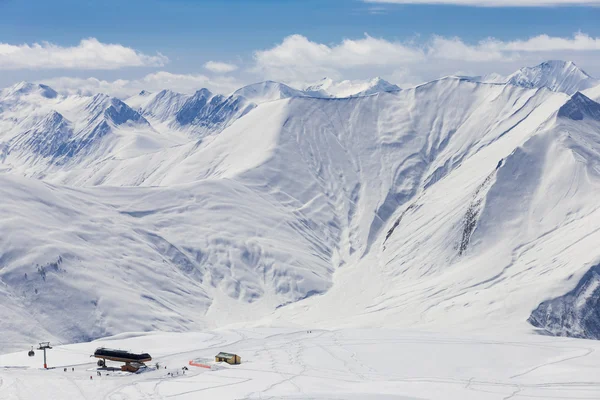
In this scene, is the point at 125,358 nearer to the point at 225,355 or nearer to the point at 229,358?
the point at 225,355

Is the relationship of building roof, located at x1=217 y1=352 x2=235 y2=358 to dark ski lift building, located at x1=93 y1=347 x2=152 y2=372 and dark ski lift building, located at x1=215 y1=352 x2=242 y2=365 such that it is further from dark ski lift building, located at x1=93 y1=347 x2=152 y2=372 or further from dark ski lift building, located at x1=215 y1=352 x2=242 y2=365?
dark ski lift building, located at x1=93 y1=347 x2=152 y2=372

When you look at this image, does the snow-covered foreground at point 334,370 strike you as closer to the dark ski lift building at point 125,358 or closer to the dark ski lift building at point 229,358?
the dark ski lift building at point 125,358

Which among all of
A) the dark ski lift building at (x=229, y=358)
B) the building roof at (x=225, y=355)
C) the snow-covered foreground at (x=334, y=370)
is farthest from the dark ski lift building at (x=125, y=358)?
the building roof at (x=225, y=355)

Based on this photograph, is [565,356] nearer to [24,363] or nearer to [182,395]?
[182,395]

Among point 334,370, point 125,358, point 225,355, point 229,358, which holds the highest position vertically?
point 125,358

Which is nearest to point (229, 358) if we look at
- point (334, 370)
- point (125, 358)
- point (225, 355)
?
point (225, 355)

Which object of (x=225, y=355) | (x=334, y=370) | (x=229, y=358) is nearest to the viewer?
(x=334, y=370)
